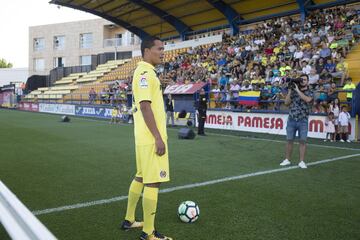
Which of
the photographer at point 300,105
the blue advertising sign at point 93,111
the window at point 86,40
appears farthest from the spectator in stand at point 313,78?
the window at point 86,40

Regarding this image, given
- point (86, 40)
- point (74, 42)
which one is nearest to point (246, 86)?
point (86, 40)

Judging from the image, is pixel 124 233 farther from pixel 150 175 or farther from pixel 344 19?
pixel 344 19

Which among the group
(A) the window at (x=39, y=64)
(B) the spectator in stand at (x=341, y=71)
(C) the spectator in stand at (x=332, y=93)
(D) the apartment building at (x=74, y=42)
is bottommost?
(C) the spectator in stand at (x=332, y=93)

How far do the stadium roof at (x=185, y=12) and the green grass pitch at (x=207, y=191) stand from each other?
15508 millimetres

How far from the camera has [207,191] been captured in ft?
18.6

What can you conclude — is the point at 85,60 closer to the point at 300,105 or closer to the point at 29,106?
the point at 29,106

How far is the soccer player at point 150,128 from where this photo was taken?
3418 mm

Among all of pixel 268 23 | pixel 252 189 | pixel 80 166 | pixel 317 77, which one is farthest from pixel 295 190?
pixel 268 23

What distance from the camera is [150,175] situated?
11.4 feet

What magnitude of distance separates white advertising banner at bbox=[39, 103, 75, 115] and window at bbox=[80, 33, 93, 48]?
19.1 meters

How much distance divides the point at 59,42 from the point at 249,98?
47.2 meters

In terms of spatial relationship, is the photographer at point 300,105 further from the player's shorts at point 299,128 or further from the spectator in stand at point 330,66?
the spectator in stand at point 330,66

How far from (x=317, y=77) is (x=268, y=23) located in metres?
9.77

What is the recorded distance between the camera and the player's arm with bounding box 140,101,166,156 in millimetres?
3396
